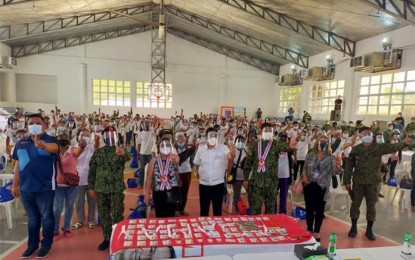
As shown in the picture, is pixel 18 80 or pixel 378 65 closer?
pixel 378 65

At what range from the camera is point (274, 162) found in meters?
3.72

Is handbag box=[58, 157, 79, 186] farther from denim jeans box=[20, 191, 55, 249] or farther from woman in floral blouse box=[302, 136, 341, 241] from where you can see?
woman in floral blouse box=[302, 136, 341, 241]

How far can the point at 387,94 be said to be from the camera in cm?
1131

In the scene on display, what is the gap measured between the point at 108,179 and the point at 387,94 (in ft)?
39.3

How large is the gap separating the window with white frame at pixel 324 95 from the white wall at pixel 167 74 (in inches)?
203

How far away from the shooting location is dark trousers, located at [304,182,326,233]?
3866mm

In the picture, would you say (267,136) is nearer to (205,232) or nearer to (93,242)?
(205,232)

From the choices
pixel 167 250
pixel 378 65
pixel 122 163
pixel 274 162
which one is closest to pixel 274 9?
pixel 378 65

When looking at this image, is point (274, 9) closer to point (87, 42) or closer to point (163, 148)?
point (163, 148)

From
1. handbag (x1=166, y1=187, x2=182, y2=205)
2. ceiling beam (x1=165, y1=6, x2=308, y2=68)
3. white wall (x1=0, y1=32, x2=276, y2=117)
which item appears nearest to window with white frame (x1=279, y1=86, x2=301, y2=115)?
white wall (x1=0, y1=32, x2=276, y2=117)

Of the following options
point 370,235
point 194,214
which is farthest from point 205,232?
point 370,235

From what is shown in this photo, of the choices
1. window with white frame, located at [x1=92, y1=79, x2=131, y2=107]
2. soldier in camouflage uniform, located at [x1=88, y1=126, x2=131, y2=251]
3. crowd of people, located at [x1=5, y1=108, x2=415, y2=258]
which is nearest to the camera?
crowd of people, located at [x1=5, y1=108, x2=415, y2=258]

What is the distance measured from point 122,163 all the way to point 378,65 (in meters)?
11.0

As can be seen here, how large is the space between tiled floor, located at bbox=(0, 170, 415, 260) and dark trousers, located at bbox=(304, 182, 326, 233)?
0.29 m
